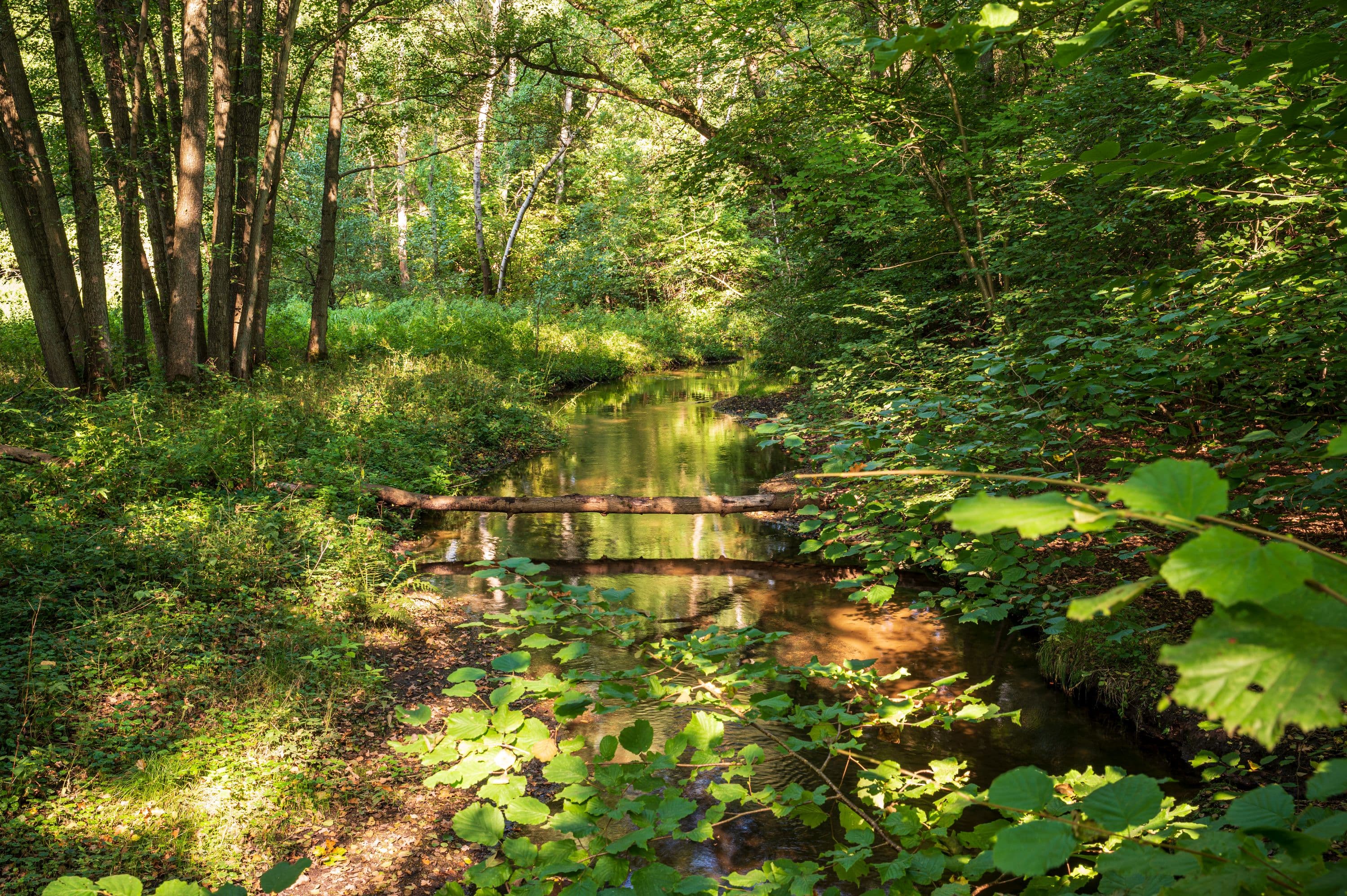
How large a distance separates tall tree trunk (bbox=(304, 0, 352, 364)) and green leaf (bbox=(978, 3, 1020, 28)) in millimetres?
15566

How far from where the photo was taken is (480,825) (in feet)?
5.54

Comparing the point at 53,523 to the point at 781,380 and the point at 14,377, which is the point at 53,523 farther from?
the point at 781,380

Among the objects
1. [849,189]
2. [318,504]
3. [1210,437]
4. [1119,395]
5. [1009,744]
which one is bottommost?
[1009,744]

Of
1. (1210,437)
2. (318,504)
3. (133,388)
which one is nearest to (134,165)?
(133,388)

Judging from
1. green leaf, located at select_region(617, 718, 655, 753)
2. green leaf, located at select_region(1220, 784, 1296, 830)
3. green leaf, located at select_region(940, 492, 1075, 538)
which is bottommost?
green leaf, located at select_region(617, 718, 655, 753)

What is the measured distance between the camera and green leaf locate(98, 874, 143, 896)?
4.17 ft

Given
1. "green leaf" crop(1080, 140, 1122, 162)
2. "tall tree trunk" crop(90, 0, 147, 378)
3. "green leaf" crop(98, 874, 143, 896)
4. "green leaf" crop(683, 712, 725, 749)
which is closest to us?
"green leaf" crop(98, 874, 143, 896)

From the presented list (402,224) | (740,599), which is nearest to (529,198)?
(402,224)

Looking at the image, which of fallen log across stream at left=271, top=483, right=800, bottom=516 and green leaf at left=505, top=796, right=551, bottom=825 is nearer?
green leaf at left=505, top=796, right=551, bottom=825

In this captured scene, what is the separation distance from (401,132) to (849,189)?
3160cm

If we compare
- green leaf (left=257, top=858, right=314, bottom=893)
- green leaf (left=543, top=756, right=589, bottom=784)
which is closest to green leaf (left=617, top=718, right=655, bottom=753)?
green leaf (left=543, top=756, right=589, bottom=784)

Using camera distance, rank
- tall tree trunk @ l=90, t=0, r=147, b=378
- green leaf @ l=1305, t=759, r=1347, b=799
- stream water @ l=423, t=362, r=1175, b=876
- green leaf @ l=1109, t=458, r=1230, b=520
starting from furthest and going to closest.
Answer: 1. tall tree trunk @ l=90, t=0, r=147, b=378
2. stream water @ l=423, t=362, r=1175, b=876
3. green leaf @ l=1305, t=759, r=1347, b=799
4. green leaf @ l=1109, t=458, r=1230, b=520

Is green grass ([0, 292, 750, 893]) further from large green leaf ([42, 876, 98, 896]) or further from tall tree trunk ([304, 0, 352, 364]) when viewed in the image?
tall tree trunk ([304, 0, 352, 364])

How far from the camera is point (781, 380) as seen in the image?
19219 mm
